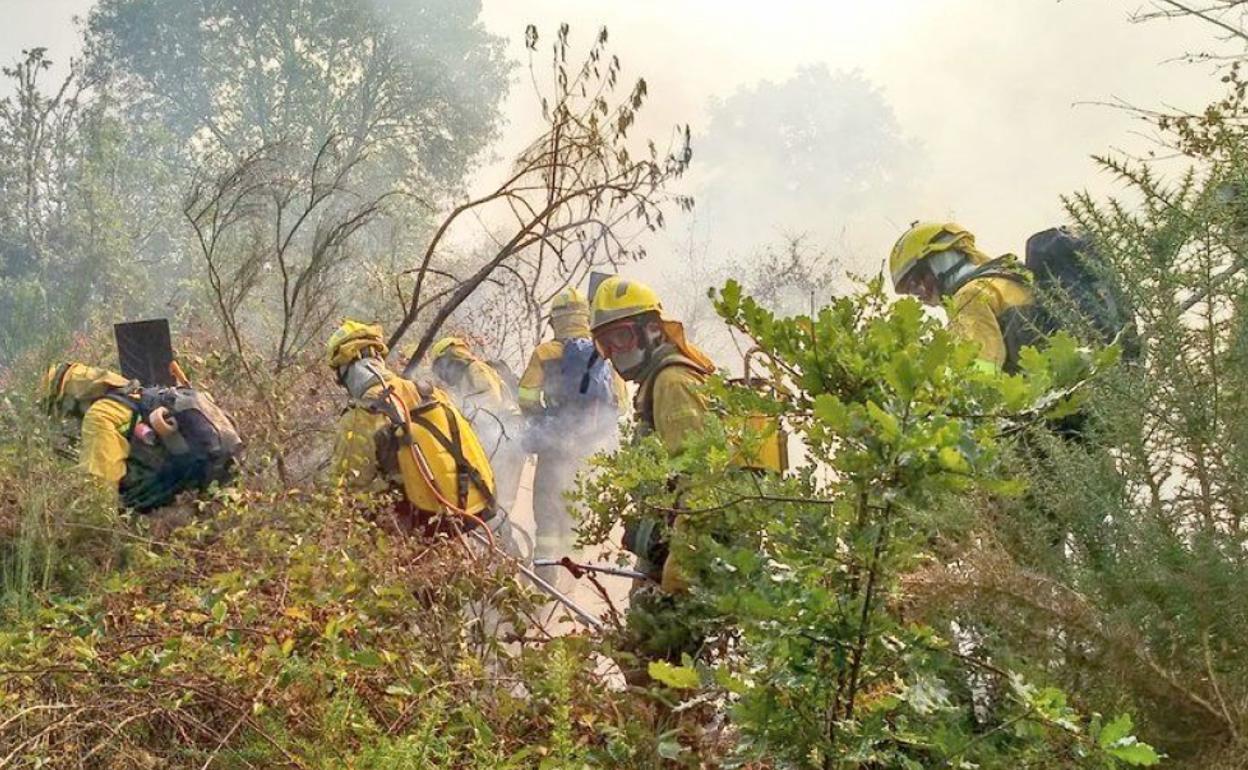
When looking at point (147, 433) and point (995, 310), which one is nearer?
point (995, 310)

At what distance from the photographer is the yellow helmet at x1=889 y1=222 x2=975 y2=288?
13.2 feet

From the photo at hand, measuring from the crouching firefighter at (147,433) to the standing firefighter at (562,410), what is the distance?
8.78 feet

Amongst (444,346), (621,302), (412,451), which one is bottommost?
(412,451)

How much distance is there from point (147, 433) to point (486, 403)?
284 cm

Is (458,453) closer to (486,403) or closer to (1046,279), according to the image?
(1046,279)

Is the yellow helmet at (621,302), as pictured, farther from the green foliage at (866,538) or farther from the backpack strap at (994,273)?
the green foliage at (866,538)

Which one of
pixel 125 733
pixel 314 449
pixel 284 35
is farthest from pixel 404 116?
pixel 125 733

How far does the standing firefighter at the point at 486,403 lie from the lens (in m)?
7.18

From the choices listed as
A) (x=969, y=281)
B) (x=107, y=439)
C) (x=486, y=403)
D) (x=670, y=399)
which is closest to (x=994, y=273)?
(x=969, y=281)

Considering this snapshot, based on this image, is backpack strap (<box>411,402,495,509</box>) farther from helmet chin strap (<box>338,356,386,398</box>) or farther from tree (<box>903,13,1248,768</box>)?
tree (<box>903,13,1248,768</box>)

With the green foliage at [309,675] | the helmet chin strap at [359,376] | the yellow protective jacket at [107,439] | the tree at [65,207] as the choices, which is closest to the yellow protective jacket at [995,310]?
the green foliage at [309,675]

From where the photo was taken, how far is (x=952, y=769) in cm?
136

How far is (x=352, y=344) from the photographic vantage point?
4668mm

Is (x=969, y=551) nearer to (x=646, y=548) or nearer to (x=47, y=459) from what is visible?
(x=646, y=548)
